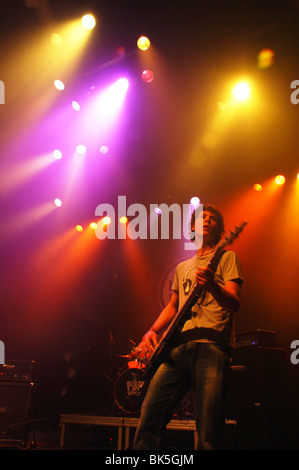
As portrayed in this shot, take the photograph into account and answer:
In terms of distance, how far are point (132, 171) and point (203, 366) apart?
506cm

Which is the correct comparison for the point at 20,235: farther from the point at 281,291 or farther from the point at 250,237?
the point at 281,291

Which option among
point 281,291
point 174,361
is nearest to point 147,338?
point 174,361

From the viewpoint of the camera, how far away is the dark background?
4.36m

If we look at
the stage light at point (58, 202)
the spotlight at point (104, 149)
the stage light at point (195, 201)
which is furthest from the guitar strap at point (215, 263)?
the stage light at point (58, 202)

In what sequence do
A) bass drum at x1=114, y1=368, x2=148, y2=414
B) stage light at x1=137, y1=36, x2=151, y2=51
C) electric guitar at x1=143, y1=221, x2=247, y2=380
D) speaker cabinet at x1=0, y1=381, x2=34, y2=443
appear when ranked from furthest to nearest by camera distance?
1. bass drum at x1=114, y1=368, x2=148, y2=414
2. speaker cabinet at x1=0, y1=381, x2=34, y2=443
3. stage light at x1=137, y1=36, x2=151, y2=51
4. electric guitar at x1=143, y1=221, x2=247, y2=380

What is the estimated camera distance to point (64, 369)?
25.1ft

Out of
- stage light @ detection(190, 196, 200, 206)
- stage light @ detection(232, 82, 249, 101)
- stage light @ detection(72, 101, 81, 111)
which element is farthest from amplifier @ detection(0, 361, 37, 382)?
stage light @ detection(232, 82, 249, 101)

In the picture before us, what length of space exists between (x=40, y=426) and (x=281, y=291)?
554 cm

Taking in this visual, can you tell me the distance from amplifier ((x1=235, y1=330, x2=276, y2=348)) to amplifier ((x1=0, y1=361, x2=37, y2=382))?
3176mm

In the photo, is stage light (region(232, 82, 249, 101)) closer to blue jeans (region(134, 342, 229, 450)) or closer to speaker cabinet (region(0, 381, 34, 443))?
blue jeans (region(134, 342, 229, 450))

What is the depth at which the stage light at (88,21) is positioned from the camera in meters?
4.12

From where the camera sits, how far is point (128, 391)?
6391 mm

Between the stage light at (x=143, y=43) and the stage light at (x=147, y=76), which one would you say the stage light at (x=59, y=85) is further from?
the stage light at (x=143, y=43)

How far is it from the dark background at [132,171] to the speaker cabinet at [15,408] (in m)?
2.22
